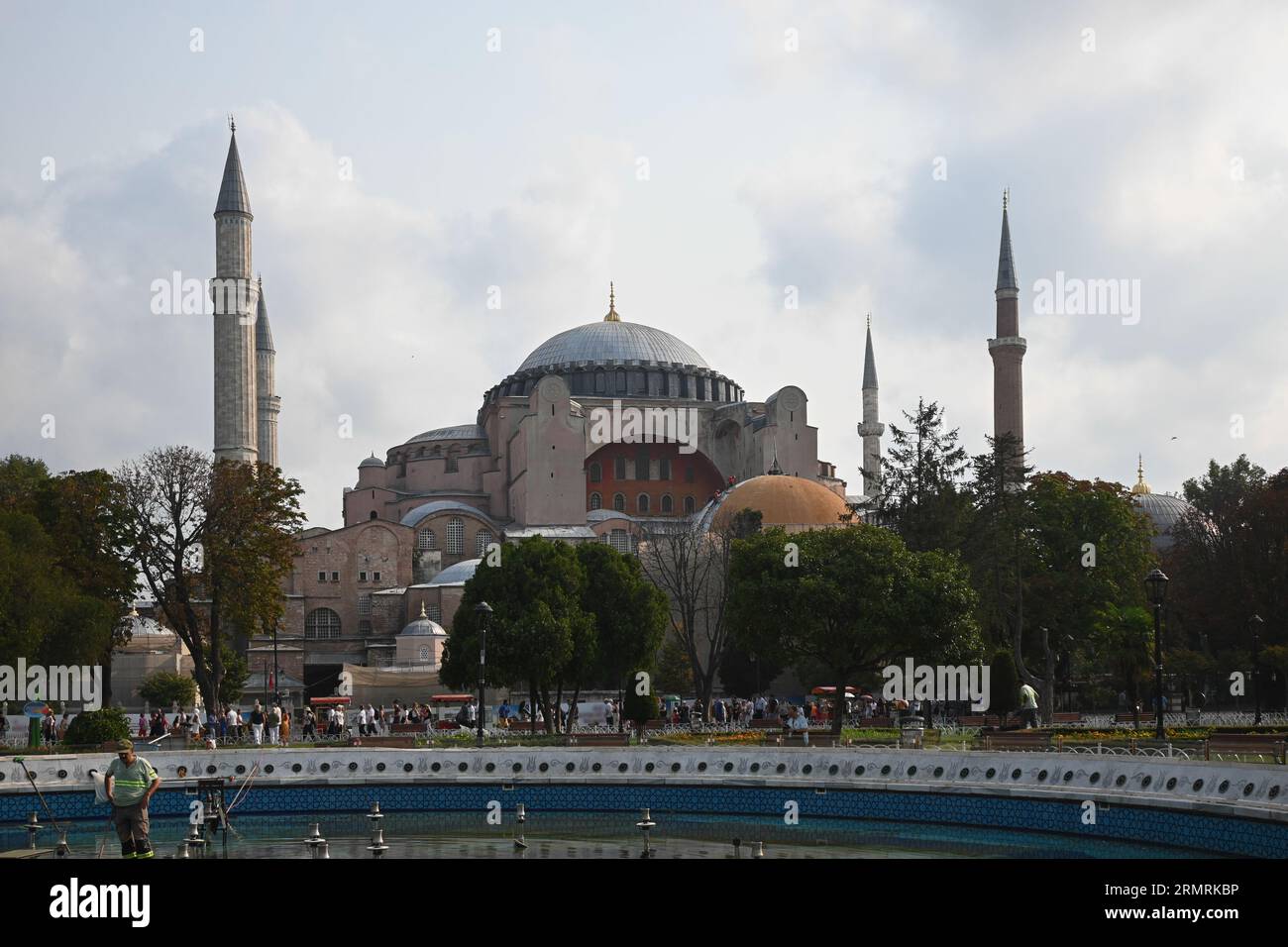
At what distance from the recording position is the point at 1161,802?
16.0 m

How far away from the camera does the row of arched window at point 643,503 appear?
60.2 metres

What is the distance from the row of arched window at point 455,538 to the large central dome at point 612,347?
12.3 m

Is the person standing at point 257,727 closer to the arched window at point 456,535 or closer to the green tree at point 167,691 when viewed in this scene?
the green tree at point 167,691

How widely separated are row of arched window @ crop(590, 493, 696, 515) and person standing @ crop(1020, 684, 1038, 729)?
29543 millimetres

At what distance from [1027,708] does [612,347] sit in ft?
131

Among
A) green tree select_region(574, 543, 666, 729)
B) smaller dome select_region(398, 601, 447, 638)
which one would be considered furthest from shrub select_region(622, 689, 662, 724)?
smaller dome select_region(398, 601, 447, 638)

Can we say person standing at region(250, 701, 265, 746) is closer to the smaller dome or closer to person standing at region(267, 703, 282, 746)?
person standing at region(267, 703, 282, 746)

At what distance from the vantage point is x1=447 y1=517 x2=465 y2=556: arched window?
5622 centimetres

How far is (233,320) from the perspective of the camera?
4538cm

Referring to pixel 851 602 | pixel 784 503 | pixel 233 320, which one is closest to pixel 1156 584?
pixel 851 602

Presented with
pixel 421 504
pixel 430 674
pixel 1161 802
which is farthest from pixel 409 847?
pixel 421 504

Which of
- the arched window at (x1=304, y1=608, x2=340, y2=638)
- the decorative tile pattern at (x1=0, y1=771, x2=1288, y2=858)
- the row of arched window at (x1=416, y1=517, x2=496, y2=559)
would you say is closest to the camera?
the decorative tile pattern at (x1=0, y1=771, x2=1288, y2=858)
